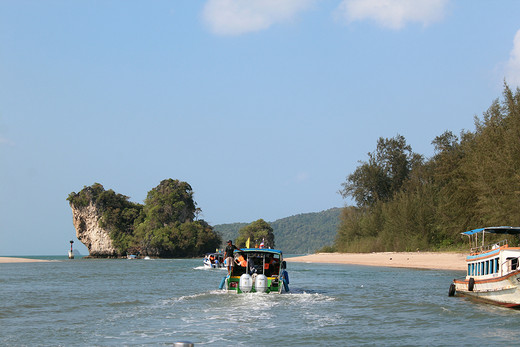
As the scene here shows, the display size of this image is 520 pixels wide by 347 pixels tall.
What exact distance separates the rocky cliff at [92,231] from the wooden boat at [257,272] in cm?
12294

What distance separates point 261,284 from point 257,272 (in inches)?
107

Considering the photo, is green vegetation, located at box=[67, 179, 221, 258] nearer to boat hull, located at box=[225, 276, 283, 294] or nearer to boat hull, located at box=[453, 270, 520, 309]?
boat hull, located at box=[225, 276, 283, 294]

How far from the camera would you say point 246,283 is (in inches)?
1077

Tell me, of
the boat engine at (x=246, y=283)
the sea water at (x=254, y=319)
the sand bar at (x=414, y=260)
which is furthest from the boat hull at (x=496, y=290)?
the sand bar at (x=414, y=260)

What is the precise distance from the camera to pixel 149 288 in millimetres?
36062

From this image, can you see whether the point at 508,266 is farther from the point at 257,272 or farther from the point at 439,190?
the point at 439,190

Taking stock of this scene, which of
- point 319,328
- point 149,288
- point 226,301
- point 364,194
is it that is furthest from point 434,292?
point 364,194

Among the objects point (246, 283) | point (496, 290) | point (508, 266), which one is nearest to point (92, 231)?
point (246, 283)

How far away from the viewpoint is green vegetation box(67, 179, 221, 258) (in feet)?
450

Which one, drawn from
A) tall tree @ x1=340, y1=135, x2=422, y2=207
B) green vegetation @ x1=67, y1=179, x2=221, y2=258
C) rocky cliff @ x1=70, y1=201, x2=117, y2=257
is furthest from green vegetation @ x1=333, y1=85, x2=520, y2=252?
rocky cliff @ x1=70, y1=201, x2=117, y2=257

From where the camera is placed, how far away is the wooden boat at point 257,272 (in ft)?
90.1

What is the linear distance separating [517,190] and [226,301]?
28.1 meters

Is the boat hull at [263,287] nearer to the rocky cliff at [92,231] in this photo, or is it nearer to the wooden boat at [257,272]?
the wooden boat at [257,272]

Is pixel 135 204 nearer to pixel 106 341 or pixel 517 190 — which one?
pixel 517 190
